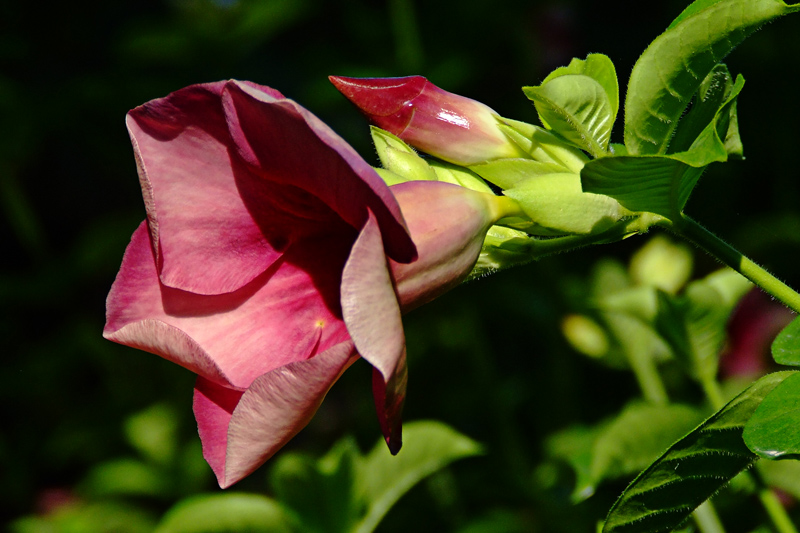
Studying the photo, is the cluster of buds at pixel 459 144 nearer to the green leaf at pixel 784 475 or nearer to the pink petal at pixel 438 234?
the pink petal at pixel 438 234

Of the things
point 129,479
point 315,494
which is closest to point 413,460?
point 315,494

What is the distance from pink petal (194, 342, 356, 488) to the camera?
0.56 metres

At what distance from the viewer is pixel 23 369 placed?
2.46 metres

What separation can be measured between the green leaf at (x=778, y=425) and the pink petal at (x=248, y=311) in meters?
0.33

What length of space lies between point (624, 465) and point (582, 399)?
37.3 inches

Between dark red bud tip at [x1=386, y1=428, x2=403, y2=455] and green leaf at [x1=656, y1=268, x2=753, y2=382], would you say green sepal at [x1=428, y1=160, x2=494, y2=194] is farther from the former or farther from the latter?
green leaf at [x1=656, y1=268, x2=753, y2=382]

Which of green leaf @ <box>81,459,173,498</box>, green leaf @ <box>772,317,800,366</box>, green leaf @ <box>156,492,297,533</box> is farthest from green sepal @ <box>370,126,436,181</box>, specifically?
green leaf @ <box>81,459,173,498</box>

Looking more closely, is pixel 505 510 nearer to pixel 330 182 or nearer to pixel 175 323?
pixel 175 323

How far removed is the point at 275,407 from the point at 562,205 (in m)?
0.28

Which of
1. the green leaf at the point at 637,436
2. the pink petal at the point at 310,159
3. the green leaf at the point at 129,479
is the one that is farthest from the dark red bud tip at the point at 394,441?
the green leaf at the point at 129,479

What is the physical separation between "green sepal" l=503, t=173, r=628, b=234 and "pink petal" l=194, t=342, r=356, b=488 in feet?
0.65

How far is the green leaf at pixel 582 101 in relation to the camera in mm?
656

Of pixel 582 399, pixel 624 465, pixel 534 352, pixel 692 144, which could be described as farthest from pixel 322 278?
pixel 534 352

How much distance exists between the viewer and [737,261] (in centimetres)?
67
